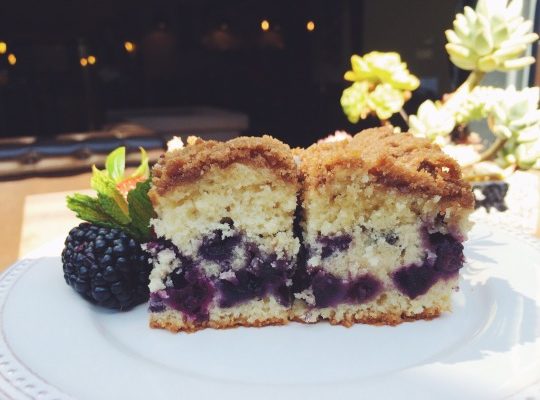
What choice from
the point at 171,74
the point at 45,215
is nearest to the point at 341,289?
the point at 45,215

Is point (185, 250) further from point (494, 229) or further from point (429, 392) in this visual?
point (494, 229)

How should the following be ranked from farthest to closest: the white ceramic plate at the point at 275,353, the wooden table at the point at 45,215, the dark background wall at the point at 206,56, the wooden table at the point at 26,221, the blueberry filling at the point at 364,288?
the dark background wall at the point at 206,56 → the wooden table at the point at 26,221 → the wooden table at the point at 45,215 → the blueberry filling at the point at 364,288 → the white ceramic plate at the point at 275,353

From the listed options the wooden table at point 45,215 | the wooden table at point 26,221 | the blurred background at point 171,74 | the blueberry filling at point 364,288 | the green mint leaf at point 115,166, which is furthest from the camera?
the blurred background at point 171,74

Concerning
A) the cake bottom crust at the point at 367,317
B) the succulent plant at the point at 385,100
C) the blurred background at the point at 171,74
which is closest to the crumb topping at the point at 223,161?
Answer: the cake bottom crust at the point at 367,317

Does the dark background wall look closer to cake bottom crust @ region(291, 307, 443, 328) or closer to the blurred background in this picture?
the blurred background

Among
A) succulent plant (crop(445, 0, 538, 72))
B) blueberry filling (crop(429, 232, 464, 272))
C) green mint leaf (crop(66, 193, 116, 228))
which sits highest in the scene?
succulent plant (crop(445, 0, 538, 72))

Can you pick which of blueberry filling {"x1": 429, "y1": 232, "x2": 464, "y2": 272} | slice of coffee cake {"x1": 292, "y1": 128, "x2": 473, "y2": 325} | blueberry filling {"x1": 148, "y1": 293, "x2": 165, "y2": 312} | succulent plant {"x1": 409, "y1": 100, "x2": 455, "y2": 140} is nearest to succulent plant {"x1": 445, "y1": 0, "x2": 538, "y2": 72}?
succulent plant {"x1": 409, "y1": 100, "x2": 455, "y2": 140}

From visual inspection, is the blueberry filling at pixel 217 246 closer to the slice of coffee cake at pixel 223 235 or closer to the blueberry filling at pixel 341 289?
the slice of coffee cake at pixel 223 235
